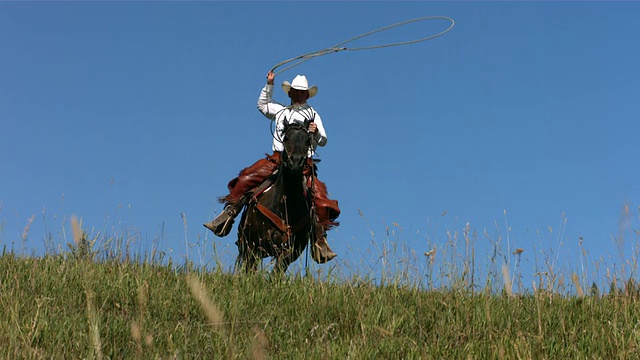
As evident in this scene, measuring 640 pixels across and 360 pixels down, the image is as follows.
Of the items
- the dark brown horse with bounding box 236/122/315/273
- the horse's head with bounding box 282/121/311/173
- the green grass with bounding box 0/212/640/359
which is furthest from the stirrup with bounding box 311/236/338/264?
the green grass with bounding box 0/212/640/359

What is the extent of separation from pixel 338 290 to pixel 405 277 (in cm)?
97

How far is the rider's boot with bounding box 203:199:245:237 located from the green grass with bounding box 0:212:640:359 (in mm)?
3530

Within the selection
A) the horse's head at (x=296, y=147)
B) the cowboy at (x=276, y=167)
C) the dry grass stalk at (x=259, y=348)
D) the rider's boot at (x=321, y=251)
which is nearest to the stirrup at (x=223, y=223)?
the cowboy at (x=276, y=167)

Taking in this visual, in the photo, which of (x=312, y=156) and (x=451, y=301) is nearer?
(x=451, y=301)

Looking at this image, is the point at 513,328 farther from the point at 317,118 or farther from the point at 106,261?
the point at 317,118

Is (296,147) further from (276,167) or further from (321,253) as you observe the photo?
(321,253)

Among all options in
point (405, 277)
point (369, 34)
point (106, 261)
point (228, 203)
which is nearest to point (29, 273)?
point (106, 261)

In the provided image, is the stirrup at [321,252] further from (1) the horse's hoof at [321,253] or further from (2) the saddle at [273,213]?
(2) the saddle at [273,213]

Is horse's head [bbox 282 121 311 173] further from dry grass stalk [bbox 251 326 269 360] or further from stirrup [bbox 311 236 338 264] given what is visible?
dry grass stalk [bbox 251 326 269 360]

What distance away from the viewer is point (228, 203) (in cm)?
1130

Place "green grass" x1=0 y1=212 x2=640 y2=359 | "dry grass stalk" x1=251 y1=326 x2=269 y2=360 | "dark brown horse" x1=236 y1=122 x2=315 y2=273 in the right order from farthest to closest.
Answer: "dark brown horse" x1=236 y1=122 x2=315 y2=273 < "green grass" x1=0 y1=212 x2=640 y2=359 < "dry grass stalk" x1=251 y1=326 x2=269 y2=360

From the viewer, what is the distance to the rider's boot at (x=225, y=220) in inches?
437

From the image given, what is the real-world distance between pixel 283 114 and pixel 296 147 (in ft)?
5.21

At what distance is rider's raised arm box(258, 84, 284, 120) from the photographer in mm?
11133
